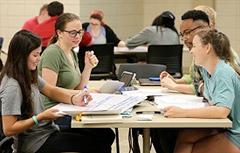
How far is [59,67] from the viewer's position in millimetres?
3256

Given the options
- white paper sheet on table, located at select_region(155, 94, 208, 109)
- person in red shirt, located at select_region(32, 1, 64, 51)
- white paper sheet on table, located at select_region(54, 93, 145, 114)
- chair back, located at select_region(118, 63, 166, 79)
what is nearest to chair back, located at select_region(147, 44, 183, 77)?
person in red shirt, located at select_region(32, 1, 64, 51)

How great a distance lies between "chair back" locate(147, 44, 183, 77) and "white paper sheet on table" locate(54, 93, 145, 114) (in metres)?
3.26

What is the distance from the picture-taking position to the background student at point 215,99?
2457mm

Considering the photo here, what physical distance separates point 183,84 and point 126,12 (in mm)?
A: 5370

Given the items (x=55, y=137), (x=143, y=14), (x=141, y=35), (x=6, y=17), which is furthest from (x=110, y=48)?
(x=55, y=137)

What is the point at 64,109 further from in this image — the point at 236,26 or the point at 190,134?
the point at 236,26

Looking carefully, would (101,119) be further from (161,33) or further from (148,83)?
(161,33)

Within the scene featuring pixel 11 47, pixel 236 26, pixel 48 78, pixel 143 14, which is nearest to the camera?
pixel 11 47

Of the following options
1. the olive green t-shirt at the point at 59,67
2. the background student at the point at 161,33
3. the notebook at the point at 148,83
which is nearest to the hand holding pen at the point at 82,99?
the olive green t-shirt at the point at 59,67

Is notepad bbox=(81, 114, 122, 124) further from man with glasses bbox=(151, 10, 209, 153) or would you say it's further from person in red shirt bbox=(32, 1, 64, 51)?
person in red shirt bbox=(32, 1, 64, 51)

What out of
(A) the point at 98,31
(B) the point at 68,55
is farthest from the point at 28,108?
(A) the point at 98,31

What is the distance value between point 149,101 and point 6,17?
16.2 feet

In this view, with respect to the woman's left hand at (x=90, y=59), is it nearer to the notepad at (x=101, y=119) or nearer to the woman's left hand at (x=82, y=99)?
the woman's left hand at (x=82, y=99)

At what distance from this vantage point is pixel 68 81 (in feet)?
10.9
